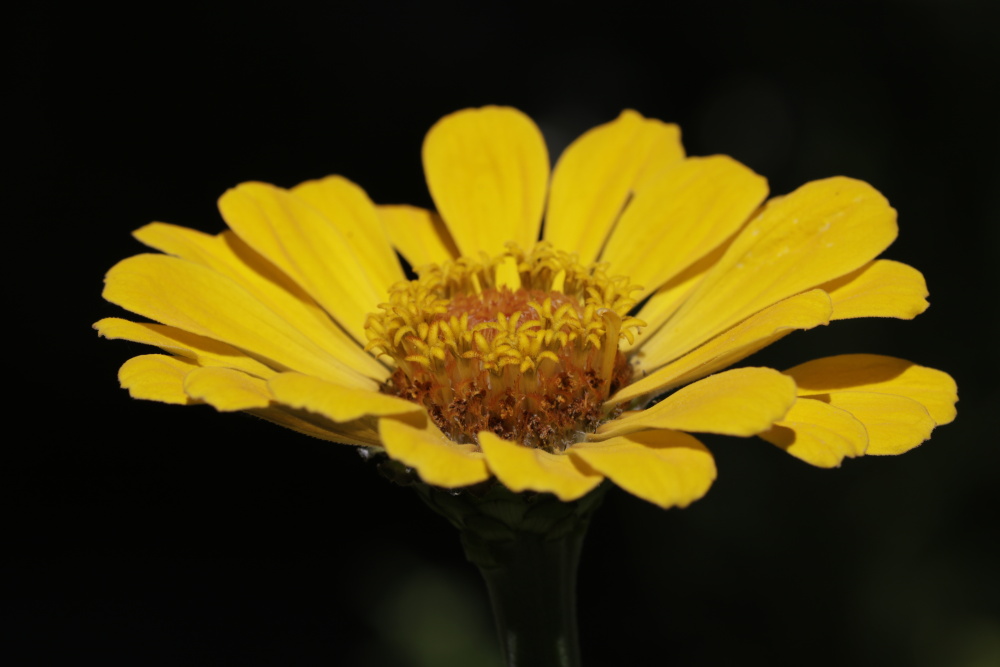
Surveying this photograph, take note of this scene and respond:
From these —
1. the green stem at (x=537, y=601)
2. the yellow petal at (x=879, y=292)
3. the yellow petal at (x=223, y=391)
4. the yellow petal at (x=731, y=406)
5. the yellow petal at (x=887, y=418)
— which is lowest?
the green stem at (x=537, y=601)

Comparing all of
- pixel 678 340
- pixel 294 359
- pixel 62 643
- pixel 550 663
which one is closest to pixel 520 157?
pixel 678 340

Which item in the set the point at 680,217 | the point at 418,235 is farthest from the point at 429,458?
the point at 418,235

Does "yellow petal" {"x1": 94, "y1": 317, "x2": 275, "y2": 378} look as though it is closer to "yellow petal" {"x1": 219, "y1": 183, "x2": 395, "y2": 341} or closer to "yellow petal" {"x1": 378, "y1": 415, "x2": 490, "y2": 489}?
"yellow petal" {"x1": 219, "y1": 183, "x2": 395, "y2": 341}

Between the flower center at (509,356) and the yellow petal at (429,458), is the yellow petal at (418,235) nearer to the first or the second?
the flower center at (509,356)

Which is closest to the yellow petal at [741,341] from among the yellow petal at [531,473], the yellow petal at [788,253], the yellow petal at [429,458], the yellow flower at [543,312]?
the yellow flower at [543,312]

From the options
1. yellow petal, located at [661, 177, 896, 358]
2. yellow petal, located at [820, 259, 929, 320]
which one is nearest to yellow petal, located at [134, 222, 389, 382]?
yellow petal, located at [661, 177, 896, 358]

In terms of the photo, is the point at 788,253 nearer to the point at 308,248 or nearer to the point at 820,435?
the point at 820,435

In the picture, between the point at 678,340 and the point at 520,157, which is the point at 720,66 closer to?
the point at 520,157
